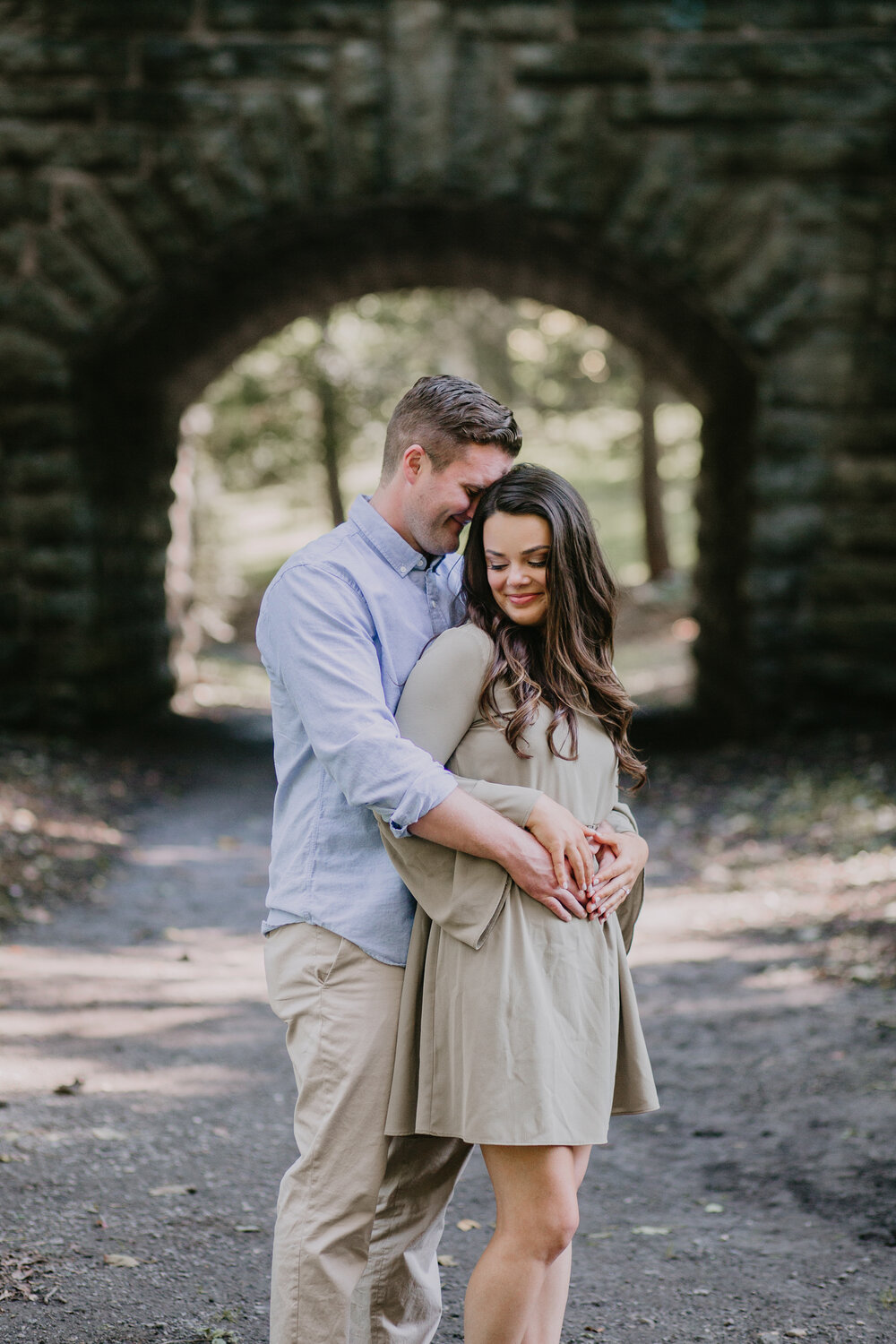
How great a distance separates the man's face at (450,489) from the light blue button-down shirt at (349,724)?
6 centimetres

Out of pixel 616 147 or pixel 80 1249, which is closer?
pixel 80 1249

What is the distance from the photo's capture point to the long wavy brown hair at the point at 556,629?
96.0 inches

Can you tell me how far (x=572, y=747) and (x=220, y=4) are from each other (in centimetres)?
749

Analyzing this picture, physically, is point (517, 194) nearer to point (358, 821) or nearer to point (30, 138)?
point (30, 138)

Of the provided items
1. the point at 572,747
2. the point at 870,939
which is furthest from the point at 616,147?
the point at 572,747

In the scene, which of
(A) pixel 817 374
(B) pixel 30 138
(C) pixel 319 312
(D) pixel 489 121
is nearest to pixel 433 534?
(D) pixel 489 121

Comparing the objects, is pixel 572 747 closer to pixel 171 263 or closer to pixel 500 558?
pixel 500 558

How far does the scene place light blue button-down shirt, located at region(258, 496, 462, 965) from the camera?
7.49 feet

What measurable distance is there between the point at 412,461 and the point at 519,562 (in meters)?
0.29

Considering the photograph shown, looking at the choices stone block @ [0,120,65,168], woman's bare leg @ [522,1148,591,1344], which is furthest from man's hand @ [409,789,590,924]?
stone block @ [0,120,65,168]

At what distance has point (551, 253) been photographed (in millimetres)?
9711

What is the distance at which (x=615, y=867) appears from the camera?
244 cm

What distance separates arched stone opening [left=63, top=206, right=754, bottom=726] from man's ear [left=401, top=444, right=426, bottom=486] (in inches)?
256

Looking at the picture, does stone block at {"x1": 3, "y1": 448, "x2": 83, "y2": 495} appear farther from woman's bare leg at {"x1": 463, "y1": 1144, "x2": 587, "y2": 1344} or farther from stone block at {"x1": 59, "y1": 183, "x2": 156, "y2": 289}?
woman's bare leg at {"x1": 463, "y1": 1144, "x2": 587, "y2": 1344}
